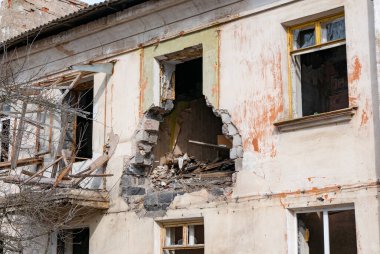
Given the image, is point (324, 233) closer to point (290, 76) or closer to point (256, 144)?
point (256, 144)

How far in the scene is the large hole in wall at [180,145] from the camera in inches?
547

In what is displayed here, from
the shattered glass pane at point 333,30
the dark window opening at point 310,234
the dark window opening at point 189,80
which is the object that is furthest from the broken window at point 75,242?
the shattered glass pane at point 333,30

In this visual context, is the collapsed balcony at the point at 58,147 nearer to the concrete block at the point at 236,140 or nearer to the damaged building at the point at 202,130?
the damaged building at the point at 202,130

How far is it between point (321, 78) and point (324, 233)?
3068mm

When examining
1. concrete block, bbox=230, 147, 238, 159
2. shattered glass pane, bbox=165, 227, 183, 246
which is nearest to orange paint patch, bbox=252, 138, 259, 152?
concrete block, bbox=230, 147, 238, 159

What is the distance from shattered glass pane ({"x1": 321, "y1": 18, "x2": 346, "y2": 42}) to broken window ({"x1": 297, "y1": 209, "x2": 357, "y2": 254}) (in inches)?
111

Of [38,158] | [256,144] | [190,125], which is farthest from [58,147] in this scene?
[256,144]

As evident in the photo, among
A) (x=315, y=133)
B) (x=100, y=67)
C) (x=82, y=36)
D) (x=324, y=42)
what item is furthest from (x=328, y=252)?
(x=82, y=36)

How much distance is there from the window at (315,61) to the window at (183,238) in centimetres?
296

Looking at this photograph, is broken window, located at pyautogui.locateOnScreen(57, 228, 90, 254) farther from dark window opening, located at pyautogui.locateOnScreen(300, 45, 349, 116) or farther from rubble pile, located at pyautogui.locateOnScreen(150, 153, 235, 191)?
dark window opening, located at pyautogui.locateOnScreen(300, 45, 349, 116)

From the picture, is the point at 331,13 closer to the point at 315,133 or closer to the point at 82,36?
the point at 315,133

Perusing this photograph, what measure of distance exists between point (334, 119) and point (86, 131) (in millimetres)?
7436

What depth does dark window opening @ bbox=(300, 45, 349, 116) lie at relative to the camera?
12734 millimetres

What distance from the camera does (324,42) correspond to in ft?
40.1
